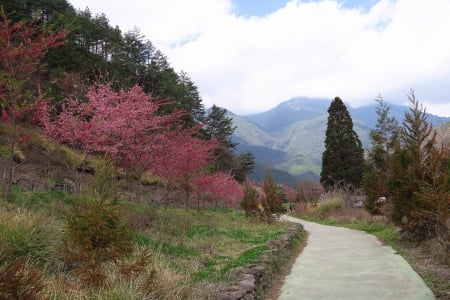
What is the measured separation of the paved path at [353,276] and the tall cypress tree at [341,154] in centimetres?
2409

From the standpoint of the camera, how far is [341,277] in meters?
7.80

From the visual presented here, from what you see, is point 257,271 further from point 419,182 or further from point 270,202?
point 270,202

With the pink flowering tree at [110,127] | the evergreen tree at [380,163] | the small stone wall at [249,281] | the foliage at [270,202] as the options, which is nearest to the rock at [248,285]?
the small stone wall at [249,281]

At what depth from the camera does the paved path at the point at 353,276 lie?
6520mm

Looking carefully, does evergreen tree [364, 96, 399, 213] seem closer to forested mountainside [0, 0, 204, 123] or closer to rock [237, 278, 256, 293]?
rock [237, 278, 256, 293]

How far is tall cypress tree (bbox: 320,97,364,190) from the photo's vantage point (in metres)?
35.2

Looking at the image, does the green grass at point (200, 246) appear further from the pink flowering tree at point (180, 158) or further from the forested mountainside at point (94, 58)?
the forested mountainside at point (94, 58)

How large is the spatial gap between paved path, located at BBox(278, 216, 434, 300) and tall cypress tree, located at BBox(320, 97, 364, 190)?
24093 mm

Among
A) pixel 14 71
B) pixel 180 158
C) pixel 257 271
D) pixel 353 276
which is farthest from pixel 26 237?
pixel 180 158

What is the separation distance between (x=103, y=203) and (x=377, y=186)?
14.4m

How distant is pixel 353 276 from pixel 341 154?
29048 millimetres

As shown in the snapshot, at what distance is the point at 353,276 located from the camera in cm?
783

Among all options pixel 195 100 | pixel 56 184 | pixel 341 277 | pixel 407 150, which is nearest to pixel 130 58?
pixel 195 100

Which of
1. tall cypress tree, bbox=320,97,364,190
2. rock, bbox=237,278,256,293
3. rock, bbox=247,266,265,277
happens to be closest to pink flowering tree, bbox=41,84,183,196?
rock, bbox=247,266,265,277
